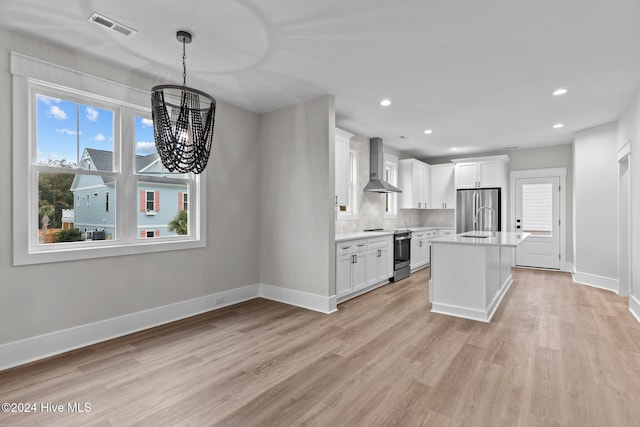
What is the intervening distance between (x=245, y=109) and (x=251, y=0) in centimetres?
239

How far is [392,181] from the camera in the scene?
7.22 metres

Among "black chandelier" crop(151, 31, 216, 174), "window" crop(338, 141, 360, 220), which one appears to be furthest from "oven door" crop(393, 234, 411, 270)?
"black chandelier" crop(151, 31, 216, 174)

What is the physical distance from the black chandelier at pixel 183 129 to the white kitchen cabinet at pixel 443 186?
6.63 m

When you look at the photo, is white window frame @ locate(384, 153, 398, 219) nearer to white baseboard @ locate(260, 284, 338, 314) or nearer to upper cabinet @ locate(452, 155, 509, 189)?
upper cabinet @ locate(452, 155, 509, 189)

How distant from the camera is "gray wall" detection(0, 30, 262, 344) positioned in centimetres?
259

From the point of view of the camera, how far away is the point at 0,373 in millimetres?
2475

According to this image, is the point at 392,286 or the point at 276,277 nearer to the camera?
the point at 276,277

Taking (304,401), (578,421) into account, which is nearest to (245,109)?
(304,401)

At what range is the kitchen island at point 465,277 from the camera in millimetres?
3680

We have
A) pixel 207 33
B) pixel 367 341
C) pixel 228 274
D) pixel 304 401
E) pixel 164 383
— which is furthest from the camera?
pixel 228 274

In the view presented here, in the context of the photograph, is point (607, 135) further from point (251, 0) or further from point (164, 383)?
point (164, 383)

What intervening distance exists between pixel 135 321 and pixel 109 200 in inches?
51.1

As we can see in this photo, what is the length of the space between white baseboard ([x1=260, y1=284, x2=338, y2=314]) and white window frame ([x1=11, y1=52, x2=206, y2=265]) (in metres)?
1.30

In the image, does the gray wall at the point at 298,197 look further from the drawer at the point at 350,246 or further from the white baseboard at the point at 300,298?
the drawer at the point at 350,246
